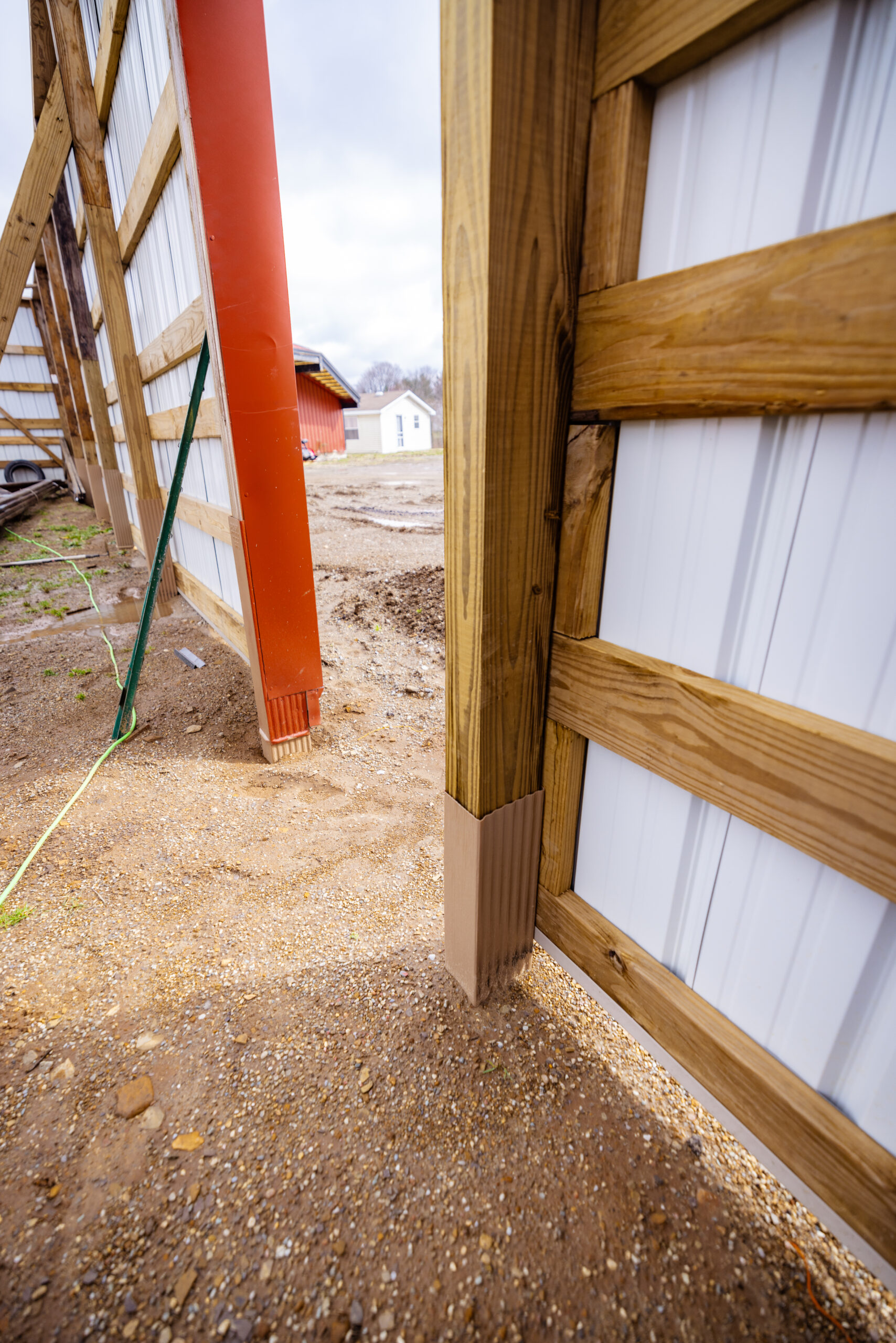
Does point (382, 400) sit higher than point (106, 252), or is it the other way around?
point (382, 400)

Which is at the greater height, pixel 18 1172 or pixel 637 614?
pixel 637 614

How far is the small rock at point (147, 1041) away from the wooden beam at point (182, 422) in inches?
92.4

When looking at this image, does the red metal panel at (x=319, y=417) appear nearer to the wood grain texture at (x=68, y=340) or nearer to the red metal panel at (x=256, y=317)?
the wood grain texture at (x=68, y=340)

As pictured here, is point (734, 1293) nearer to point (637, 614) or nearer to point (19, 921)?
point (637, 614)

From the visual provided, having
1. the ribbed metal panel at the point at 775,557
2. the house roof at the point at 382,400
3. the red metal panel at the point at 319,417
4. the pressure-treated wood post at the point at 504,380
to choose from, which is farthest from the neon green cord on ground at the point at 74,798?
the house roof at the point at 382,400

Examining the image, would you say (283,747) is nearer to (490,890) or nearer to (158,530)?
(490,890)

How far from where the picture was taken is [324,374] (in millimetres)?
20422

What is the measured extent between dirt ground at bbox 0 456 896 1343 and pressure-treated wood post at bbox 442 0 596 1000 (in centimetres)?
41

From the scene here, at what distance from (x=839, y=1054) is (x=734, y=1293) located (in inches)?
21.0

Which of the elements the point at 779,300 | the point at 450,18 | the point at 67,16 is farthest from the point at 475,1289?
the point at 67,16

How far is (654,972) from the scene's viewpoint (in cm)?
125

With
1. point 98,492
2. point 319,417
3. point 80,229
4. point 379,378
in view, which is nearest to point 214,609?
Answer: point 80,229

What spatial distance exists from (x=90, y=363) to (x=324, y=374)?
14754 millimetres

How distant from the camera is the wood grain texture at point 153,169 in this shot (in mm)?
2764
